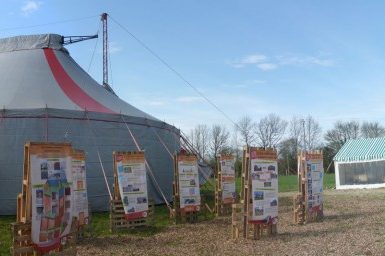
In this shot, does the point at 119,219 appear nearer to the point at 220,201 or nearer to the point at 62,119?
the point at 62,119

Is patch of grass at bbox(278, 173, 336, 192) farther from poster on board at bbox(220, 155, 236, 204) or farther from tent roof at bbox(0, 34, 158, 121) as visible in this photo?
tent roof at bbox(0, 34, 158, 121)

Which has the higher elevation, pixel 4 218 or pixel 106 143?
pixel 106 143

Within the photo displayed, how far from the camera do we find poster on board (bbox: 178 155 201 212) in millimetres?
13500

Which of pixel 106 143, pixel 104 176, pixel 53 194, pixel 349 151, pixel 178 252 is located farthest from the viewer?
pixel 349 151

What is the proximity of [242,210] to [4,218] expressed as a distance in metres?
7.02

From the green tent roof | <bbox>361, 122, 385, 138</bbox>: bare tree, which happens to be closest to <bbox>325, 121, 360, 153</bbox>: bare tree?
<bbox>361, 122, 385, 138</bbox>: bare tree

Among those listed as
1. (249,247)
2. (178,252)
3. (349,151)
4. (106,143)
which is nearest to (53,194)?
(178,252)

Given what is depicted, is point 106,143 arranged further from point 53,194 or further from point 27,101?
point 53,194

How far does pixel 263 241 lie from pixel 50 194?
Result: 448 centimetres

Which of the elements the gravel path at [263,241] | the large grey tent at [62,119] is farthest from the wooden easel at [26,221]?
the large grey tent at [62,119]

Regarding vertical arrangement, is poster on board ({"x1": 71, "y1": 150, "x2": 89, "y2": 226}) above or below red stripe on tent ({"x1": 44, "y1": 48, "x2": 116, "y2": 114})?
below

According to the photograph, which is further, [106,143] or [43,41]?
[43,41]

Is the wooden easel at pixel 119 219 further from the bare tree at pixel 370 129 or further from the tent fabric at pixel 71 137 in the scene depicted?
the bare tree at pixel 370 129

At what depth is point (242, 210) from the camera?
405 inches
